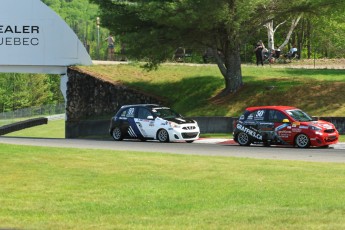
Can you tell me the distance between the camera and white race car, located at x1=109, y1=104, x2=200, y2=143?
3033 centimetres

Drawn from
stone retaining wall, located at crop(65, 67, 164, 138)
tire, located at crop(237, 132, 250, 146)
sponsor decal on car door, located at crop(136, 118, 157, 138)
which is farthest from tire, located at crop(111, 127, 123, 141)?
stone retaining wall, located at crop(65, 67, 164, 138)

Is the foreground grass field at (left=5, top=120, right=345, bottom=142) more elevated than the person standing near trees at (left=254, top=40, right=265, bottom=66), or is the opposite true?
the person standing near trees at (left=254, top=40, right=265, bottom=66)

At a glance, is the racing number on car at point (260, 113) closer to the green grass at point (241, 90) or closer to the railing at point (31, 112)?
the green grass at point (241, 90)

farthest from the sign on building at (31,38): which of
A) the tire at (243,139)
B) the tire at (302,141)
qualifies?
the tire at (302,141)

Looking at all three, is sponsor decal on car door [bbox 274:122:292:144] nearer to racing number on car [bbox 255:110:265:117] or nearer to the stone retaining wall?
racing number on car [bbox 255:110:265:117]

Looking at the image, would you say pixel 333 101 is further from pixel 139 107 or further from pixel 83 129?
pixel 83 129

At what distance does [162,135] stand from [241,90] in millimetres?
9515

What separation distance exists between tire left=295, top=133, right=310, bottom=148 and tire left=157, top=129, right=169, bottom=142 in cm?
580

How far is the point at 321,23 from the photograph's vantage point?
212ft

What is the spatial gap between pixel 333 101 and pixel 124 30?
36.1 feet

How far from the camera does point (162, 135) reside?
100 feet

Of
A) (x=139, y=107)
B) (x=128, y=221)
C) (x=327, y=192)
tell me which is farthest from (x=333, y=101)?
(x=128, y=221)

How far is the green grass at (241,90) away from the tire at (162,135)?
6.57m

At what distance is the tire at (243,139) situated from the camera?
27891mm
